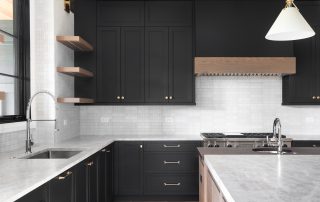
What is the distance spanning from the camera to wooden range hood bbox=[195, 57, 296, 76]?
15.9 feet

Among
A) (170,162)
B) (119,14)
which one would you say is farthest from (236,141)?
(119,14)

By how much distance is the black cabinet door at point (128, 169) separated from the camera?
4.75m

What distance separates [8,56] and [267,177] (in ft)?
9.93

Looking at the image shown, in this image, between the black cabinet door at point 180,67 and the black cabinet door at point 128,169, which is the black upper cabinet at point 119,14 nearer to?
the black cabinet door at point 180,67

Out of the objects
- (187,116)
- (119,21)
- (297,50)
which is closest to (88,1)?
(119,21)

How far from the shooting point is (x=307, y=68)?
500 centimetres

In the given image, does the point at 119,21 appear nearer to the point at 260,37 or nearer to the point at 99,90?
the point at 99,90

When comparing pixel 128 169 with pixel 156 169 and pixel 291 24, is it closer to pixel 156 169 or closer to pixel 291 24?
pixel 156 169

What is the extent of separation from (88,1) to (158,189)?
2.91 meters

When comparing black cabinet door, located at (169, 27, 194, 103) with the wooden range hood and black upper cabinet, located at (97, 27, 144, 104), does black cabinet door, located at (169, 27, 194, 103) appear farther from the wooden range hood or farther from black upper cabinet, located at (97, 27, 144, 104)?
black upper cabinet, located at (97, 27, 144, 104)

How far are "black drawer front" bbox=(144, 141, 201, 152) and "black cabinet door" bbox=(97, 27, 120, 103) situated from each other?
858 mm

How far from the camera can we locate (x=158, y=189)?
4.77m

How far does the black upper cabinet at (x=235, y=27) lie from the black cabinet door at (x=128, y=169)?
5.46ft

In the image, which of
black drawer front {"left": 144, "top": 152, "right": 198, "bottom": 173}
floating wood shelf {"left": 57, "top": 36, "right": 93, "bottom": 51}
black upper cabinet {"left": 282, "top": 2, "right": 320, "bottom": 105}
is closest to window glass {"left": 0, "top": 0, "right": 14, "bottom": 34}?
floating wood shelf {"left": 57, "top": 36, "right": 93, "bottom": 51}
